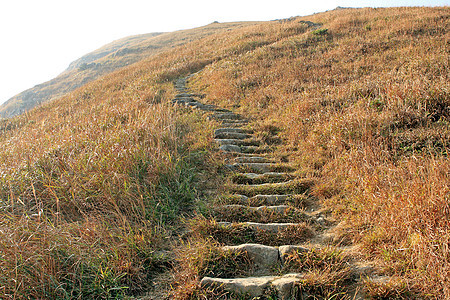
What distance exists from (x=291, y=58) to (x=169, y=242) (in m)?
11.8

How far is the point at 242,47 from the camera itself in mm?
18609

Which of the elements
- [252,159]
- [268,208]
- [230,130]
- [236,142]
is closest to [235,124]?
[230,130]

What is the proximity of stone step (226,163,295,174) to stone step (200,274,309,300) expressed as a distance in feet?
9.14

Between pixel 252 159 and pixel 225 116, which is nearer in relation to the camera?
pixel 252 159

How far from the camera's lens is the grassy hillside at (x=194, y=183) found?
282 centimetres

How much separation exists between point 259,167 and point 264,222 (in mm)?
1800

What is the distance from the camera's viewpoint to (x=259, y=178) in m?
5.24

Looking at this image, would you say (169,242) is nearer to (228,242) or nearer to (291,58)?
(228,242)

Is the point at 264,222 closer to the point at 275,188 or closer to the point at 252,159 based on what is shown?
the point at 275,188

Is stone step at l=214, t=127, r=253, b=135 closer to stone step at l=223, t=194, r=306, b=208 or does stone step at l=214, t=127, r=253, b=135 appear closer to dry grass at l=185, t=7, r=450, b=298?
dry grass at l=185, t=7, r=450, b=298

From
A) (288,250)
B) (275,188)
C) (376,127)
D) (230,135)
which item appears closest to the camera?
(288,250)

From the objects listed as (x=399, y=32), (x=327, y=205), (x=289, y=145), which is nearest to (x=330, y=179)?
(x=327, y=205)

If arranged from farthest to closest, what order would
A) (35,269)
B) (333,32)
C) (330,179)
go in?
(333,32) → (330,179) → (35,269)

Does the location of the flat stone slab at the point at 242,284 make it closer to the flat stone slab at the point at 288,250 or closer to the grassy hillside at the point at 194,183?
the grassy hillside at the point at 194,183
